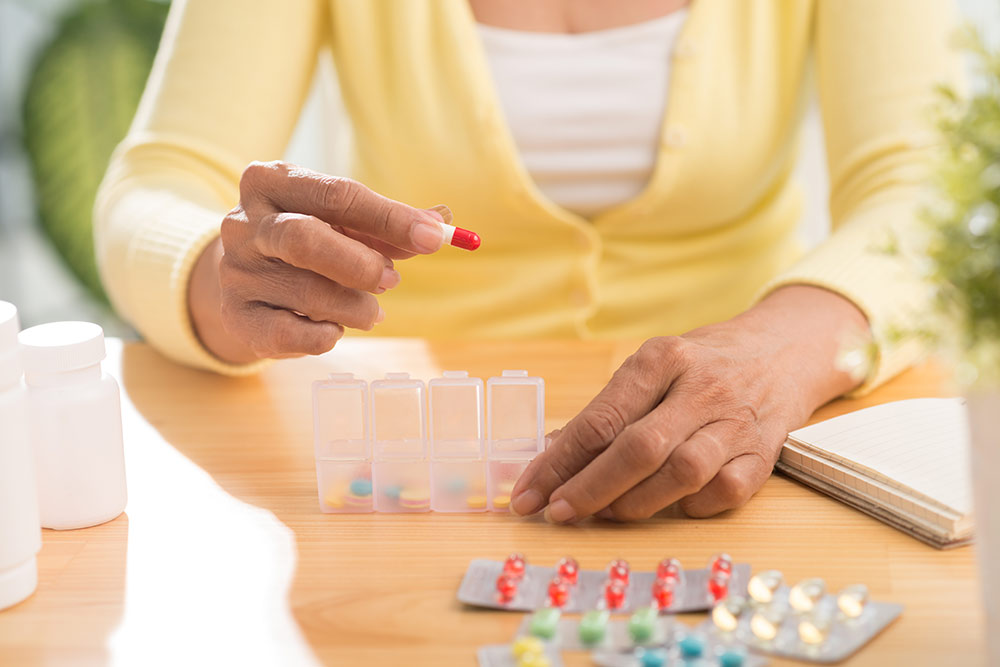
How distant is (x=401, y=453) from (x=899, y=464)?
13.3 inches

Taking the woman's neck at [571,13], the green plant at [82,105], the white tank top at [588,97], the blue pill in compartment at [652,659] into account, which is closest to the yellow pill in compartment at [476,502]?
the blue pill in compartment at [652,659]

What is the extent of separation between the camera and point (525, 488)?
0.70m

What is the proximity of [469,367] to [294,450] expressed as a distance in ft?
0.74

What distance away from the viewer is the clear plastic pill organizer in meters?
0.71

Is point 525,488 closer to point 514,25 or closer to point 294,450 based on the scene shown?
point 294,450

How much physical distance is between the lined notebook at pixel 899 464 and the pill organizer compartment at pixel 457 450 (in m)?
0.23

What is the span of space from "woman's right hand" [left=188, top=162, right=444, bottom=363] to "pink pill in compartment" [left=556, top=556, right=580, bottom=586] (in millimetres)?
233

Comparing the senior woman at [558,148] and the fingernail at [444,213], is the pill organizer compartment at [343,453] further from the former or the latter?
the senior woman at [558,148]

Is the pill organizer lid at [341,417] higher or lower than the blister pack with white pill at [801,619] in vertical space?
higher

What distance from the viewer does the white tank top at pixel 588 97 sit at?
1.16 m

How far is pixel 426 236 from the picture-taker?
2.32 feet

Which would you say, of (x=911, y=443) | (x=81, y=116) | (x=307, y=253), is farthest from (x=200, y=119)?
(x=81, y=116)

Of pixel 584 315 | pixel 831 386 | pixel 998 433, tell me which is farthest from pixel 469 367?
pixel 998 433

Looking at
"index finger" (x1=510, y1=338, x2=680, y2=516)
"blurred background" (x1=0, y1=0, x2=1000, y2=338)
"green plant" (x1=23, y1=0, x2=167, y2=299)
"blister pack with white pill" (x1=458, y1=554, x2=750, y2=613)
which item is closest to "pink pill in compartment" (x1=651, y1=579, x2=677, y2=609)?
"blister pack with white pill" (x1=458, y1=554, x2=750, y2=613)
